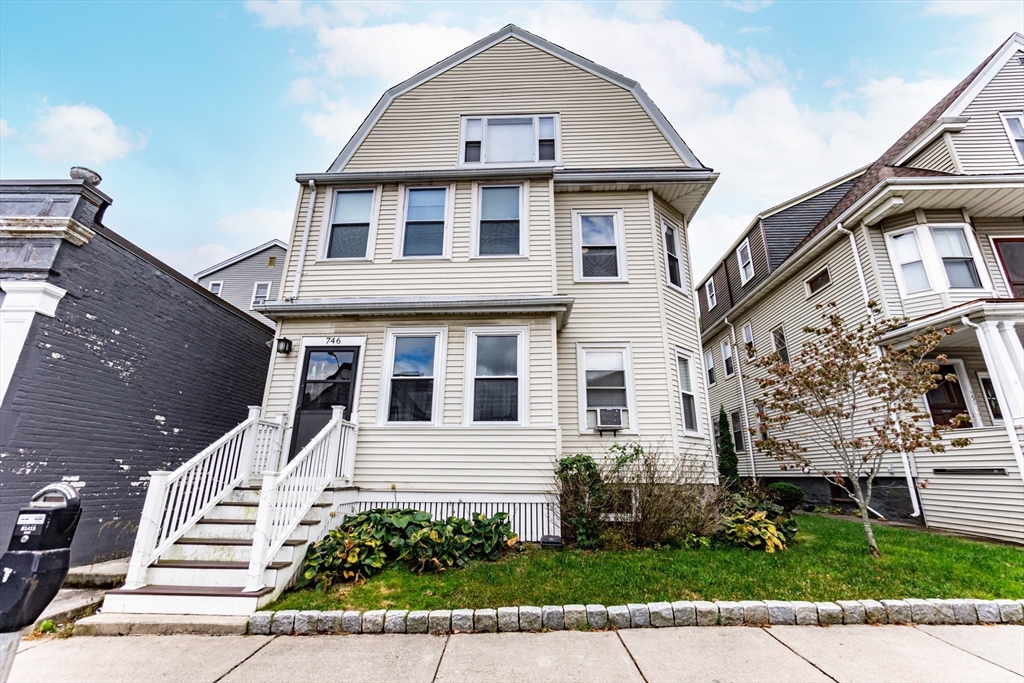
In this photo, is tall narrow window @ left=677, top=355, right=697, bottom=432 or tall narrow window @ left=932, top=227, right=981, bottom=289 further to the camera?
tall narrow window @ left=932, top=227, right=981, bottom=289

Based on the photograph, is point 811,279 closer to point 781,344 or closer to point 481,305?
point 781,344

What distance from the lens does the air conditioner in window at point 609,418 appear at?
7.80 m

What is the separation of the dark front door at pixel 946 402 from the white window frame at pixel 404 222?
10.8m

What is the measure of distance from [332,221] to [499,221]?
11.0ft

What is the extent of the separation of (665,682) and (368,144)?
1064 cm

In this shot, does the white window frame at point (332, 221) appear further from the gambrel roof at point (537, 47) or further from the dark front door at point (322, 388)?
the dark front door at point (322, 388)

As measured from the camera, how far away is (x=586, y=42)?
40.0 ft

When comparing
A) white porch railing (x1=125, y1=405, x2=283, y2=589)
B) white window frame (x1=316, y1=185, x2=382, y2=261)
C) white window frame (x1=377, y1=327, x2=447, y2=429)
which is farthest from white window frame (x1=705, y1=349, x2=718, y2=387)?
white porch railing (x1=125, y1=405, x2=283, y2=589)

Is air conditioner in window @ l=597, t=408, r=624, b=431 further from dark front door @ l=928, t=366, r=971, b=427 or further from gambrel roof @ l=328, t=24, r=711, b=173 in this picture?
dark front door @ l=928, t=366, r=971, b=427

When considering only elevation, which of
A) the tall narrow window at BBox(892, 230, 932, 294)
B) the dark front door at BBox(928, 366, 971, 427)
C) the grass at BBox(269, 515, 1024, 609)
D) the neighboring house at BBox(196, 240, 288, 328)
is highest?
the neighboring house at BBox(196, 240, 288, 328)

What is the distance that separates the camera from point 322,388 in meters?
7.43

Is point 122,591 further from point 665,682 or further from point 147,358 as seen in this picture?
point 665,682

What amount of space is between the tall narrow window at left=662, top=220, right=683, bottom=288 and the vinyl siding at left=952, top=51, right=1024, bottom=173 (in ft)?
23.9

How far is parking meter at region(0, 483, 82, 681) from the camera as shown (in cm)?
171
